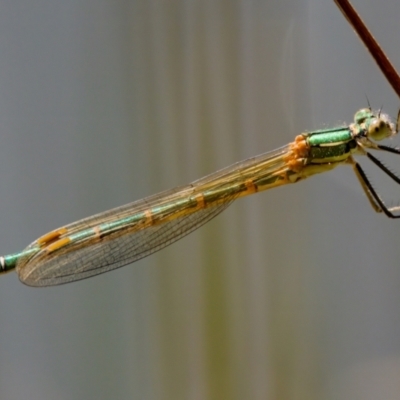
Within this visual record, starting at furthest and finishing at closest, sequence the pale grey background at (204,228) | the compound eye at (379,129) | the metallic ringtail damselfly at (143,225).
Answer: the pale grey background at (204,228), the metallic ringtail damselfly at (143,225), the compound eye at (379,129)

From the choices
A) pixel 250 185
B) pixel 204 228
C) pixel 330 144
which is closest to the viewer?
pixel 330 144

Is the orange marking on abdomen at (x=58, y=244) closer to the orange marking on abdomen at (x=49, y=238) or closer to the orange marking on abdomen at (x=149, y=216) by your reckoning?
the orange marking on abdomen at (x=49, y=238)

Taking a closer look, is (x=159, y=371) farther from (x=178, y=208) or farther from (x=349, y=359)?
(x=178, y=208)

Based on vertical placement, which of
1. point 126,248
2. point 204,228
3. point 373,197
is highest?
point 204,228

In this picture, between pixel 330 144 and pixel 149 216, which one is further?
→ pixel 149 216

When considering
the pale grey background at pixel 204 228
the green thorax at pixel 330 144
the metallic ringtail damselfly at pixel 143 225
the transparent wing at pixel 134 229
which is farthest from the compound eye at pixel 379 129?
the pale grey background at pixel 204 228

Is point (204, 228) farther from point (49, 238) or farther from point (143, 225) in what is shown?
point (49, 238)

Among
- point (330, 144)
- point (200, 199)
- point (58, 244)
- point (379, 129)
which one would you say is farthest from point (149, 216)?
point (379, 129)

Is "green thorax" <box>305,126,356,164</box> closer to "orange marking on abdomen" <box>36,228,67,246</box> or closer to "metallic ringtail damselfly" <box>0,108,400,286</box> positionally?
"metallic ringtail damselfly" <box>0,108,400,286</box>

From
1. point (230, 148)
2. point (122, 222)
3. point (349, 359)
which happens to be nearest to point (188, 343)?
point (349, 359)
